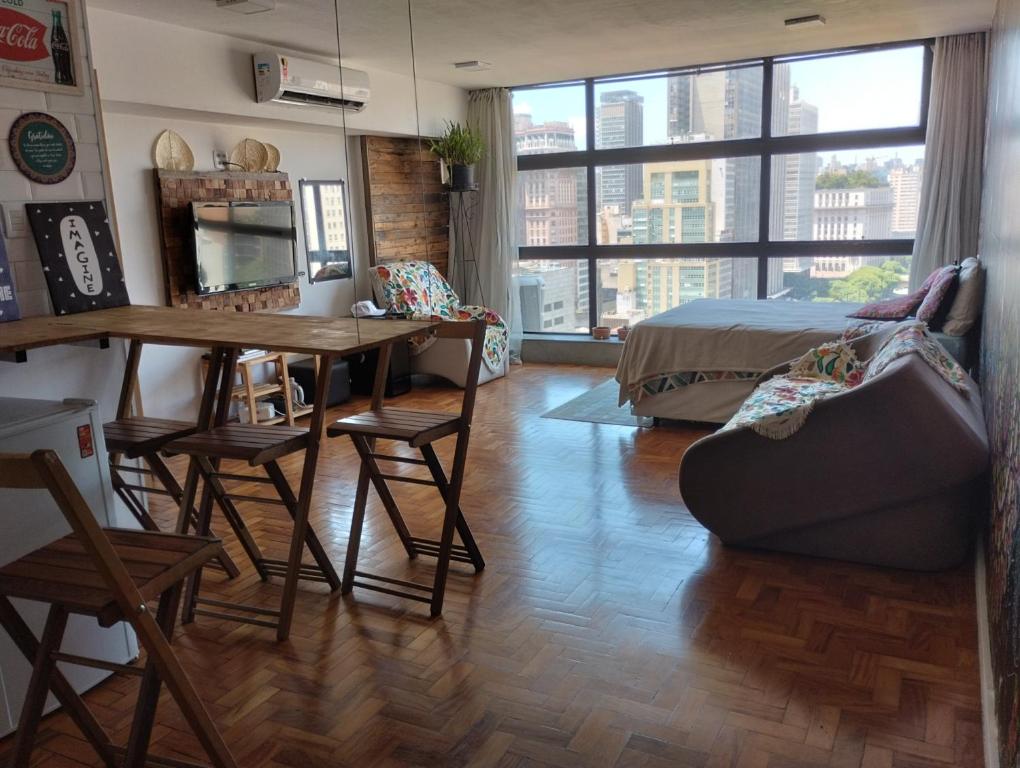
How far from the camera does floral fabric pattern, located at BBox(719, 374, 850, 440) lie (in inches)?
119

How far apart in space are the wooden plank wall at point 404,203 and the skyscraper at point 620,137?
1457 millimetres

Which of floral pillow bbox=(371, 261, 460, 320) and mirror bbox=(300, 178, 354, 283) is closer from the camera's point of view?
mirror bbox=(300, 178, 354, 283)

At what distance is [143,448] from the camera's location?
284 centimetres

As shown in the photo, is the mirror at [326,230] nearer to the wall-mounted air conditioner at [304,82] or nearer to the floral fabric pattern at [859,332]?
the wall-mounted air conditioner at [304,82]

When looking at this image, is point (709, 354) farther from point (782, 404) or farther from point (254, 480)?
point (254, 480)

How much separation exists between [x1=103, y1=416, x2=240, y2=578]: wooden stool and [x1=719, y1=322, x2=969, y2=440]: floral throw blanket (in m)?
2.01

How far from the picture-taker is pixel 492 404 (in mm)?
6004

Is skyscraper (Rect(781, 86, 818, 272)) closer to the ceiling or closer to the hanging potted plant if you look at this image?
the ceiling

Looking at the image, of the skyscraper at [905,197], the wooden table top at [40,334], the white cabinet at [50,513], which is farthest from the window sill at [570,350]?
the white cabinet at [50,513]

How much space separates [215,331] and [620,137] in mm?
5239

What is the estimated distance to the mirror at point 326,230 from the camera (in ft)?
→ 20.4

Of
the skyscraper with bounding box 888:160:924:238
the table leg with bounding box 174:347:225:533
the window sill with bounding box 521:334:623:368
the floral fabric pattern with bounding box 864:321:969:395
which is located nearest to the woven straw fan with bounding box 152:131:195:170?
the table leg with bounding box 174:347:225:533

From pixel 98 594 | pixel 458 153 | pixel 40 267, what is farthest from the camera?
pixel 458 153

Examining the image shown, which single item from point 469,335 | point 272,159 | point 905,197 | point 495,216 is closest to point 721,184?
point 905,197
